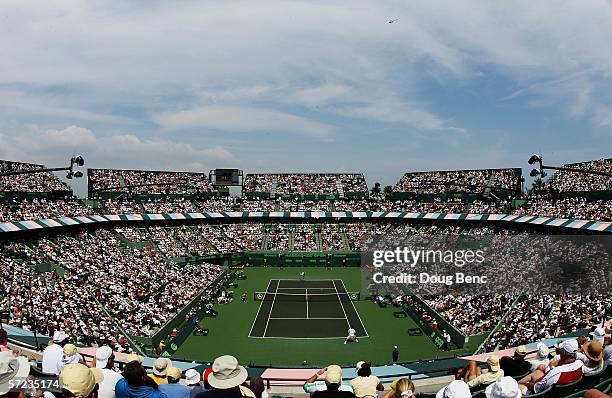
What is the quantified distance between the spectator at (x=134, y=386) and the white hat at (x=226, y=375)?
0.84 meters

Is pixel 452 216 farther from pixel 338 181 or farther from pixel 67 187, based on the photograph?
pixel 67 187

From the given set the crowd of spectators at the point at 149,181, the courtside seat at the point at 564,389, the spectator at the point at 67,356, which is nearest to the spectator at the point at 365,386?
the courtside seat at the point at 564,389

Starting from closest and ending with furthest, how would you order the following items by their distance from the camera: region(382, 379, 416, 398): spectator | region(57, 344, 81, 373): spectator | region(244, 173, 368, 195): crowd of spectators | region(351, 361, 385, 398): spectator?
region(382, 379, 416, 398): spectator, region(351, 361, 385, 398): spectator, region(57, 344, 81, 373): spectator, region(244, 173, 368, 195): crowd of spectators

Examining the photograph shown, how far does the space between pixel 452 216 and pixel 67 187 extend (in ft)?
159

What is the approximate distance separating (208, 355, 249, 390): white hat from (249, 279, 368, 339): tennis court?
27152 millimetres

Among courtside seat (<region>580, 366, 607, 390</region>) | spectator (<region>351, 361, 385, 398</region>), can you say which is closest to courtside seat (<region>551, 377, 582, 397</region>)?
courtside seat (<region>580, 366, 607, 390</region>)

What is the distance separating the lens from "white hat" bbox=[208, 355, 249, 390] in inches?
190

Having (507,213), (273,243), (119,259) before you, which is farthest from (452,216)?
(119,259)

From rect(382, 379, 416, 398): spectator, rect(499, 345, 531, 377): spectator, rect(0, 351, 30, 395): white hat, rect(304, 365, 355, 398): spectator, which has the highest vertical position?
rect(0, 351, 30, 395): white hat

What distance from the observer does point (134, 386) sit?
544cm

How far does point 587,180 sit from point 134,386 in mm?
55801

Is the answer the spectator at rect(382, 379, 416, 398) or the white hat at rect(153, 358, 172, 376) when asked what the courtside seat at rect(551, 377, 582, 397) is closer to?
the spectator at rect(382, 379, 416, 398)

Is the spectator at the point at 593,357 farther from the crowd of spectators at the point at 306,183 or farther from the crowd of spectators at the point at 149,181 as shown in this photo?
the crowd of spectators at the point at 306,183

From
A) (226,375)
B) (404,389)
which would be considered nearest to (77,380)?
(226,375)
